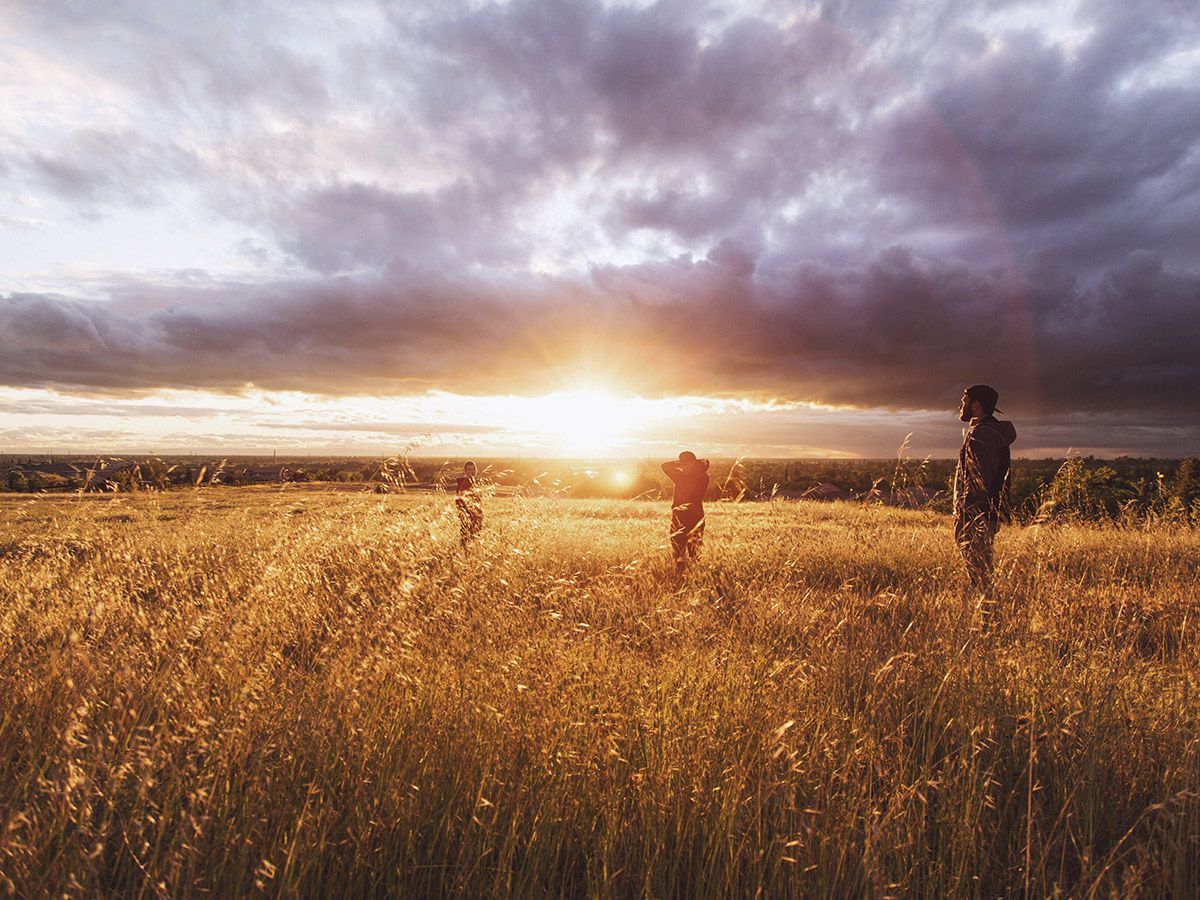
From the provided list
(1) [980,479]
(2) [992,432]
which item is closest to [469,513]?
(1) [980,479]

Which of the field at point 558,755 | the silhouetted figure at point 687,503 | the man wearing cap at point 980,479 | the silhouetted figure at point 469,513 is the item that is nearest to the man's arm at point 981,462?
the man wearing cap at point 980,479

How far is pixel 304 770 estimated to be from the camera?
292 centimetres

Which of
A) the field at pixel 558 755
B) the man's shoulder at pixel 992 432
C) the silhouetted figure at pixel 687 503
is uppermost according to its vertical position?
the man's shoulder at pixel 992 432

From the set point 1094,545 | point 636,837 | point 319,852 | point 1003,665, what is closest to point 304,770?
point 319,852

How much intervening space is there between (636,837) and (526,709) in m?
0.93

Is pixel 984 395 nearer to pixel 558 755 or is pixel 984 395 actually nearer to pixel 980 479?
pixel 980 479

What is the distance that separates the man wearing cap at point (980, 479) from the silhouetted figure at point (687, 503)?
3297 millimetres

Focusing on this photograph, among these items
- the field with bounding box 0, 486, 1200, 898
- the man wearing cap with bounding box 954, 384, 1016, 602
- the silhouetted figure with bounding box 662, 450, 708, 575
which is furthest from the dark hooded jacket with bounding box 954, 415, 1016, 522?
the silhouetted figure with bounding box 662, 450, 708, 575

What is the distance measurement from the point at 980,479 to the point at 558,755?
6754 mm

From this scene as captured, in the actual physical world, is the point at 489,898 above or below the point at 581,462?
below

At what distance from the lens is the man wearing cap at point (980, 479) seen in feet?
25.0

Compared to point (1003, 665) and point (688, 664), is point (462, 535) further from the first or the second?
point (1003, 665)

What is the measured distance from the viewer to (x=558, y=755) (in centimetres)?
289

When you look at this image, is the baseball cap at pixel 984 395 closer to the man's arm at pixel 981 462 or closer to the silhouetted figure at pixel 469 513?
the man's arm at pixel 981 462
